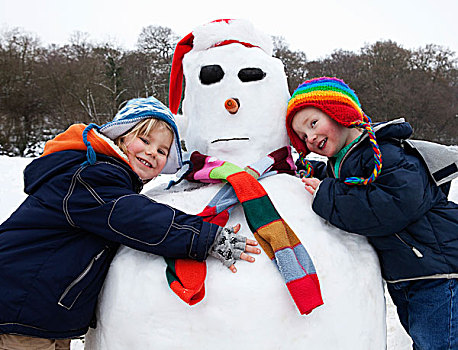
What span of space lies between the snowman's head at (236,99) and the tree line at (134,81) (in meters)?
13.8

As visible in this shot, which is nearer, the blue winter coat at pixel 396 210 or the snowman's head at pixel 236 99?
the blue winter coat at pixel 396 210

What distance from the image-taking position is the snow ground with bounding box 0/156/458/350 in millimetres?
3174

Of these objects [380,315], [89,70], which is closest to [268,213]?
[380,315]

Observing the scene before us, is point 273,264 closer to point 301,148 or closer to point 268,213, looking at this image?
point 268,213

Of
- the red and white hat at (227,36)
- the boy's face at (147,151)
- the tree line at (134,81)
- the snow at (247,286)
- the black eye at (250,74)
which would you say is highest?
the red and white hat at (227,36)

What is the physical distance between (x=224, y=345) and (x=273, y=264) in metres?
0.36

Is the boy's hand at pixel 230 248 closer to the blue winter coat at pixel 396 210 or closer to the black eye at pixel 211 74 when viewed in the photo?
the blue winter coat at pixel 396 210

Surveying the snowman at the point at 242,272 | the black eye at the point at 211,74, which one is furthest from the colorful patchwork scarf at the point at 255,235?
the black eye at the point at 211,74

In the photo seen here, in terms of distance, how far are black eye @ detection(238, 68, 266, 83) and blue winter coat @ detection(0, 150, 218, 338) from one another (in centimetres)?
91

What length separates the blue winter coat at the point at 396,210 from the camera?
5.47 ft

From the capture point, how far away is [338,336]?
1623mm

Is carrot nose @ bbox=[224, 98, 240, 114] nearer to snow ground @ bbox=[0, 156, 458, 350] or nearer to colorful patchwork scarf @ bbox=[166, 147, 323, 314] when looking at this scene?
colorful patchwork scarf @ bbox=[166, 147, 323, 314]

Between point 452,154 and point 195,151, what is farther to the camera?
point 195,151

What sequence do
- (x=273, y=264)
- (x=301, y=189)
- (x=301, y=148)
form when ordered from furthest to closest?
(x=301, y=148)
(x=301, y=189)
(x=273, y=264)
